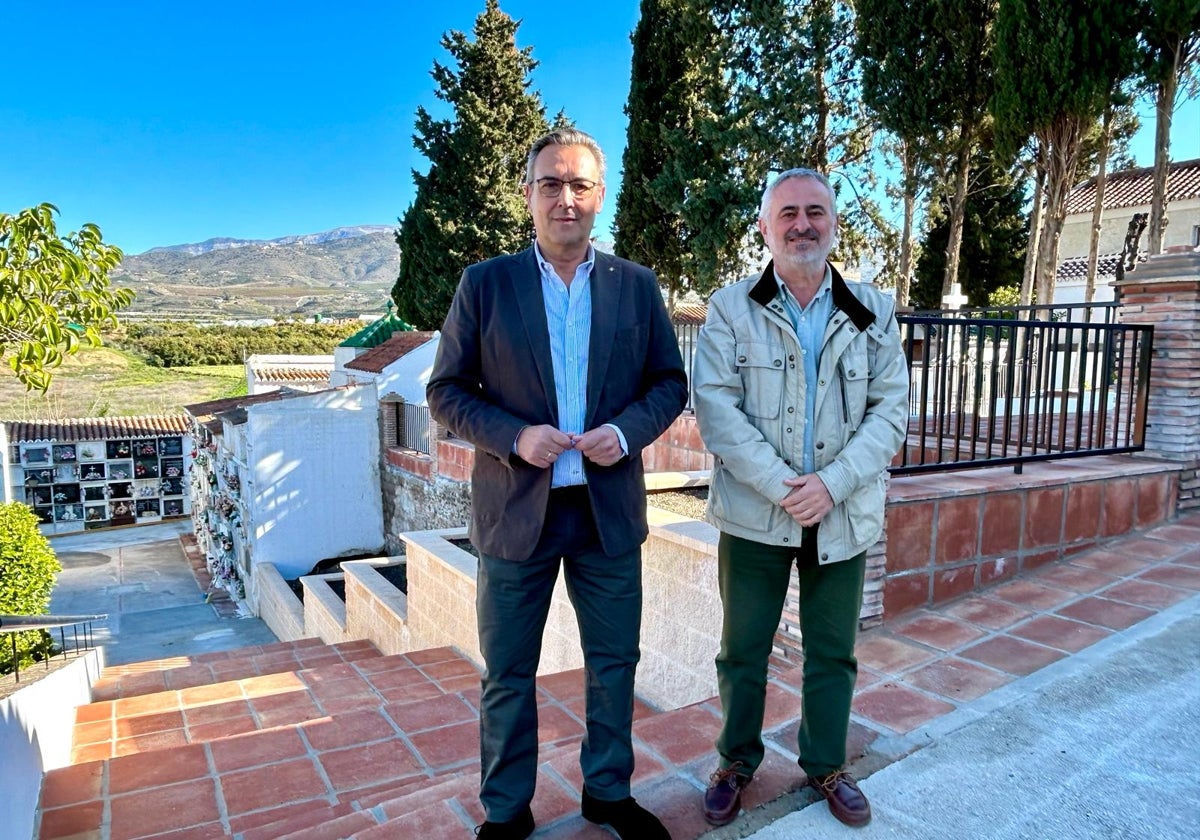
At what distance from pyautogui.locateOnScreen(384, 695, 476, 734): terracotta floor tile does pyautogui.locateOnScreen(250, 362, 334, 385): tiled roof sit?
21.5 meters

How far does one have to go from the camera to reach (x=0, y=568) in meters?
7.70

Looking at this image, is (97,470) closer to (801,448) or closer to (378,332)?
(378,332)

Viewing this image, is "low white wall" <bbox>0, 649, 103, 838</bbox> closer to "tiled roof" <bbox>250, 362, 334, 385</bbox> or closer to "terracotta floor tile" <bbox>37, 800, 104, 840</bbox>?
"terracotta floor tile" <bbox>37, 800, 104, 840</bbox>

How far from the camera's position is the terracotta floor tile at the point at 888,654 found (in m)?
2.90

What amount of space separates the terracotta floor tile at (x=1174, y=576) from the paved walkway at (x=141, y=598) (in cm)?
1157

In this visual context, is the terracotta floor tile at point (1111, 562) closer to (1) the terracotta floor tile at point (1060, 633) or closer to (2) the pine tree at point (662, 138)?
(1) the terracotta floor tile at point (1060, 633)

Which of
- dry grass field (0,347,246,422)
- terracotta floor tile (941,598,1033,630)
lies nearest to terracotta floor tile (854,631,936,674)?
terracotta floor tile (941,598,1033,630)

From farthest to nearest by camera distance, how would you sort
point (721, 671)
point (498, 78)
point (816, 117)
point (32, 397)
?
1. point (32, 397)
2. point (498, 78)
3. point (816, 117)
4. point (721, 671)

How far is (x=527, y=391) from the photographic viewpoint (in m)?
1.89

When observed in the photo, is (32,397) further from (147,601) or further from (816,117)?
(816,117)

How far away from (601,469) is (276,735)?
300 cm

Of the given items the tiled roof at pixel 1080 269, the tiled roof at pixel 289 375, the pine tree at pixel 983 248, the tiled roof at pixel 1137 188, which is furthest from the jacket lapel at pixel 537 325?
the tiled roof at pixel 1080 269

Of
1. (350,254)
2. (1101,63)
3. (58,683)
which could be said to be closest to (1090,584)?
(58,683)

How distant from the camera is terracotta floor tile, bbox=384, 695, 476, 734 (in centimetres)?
397
